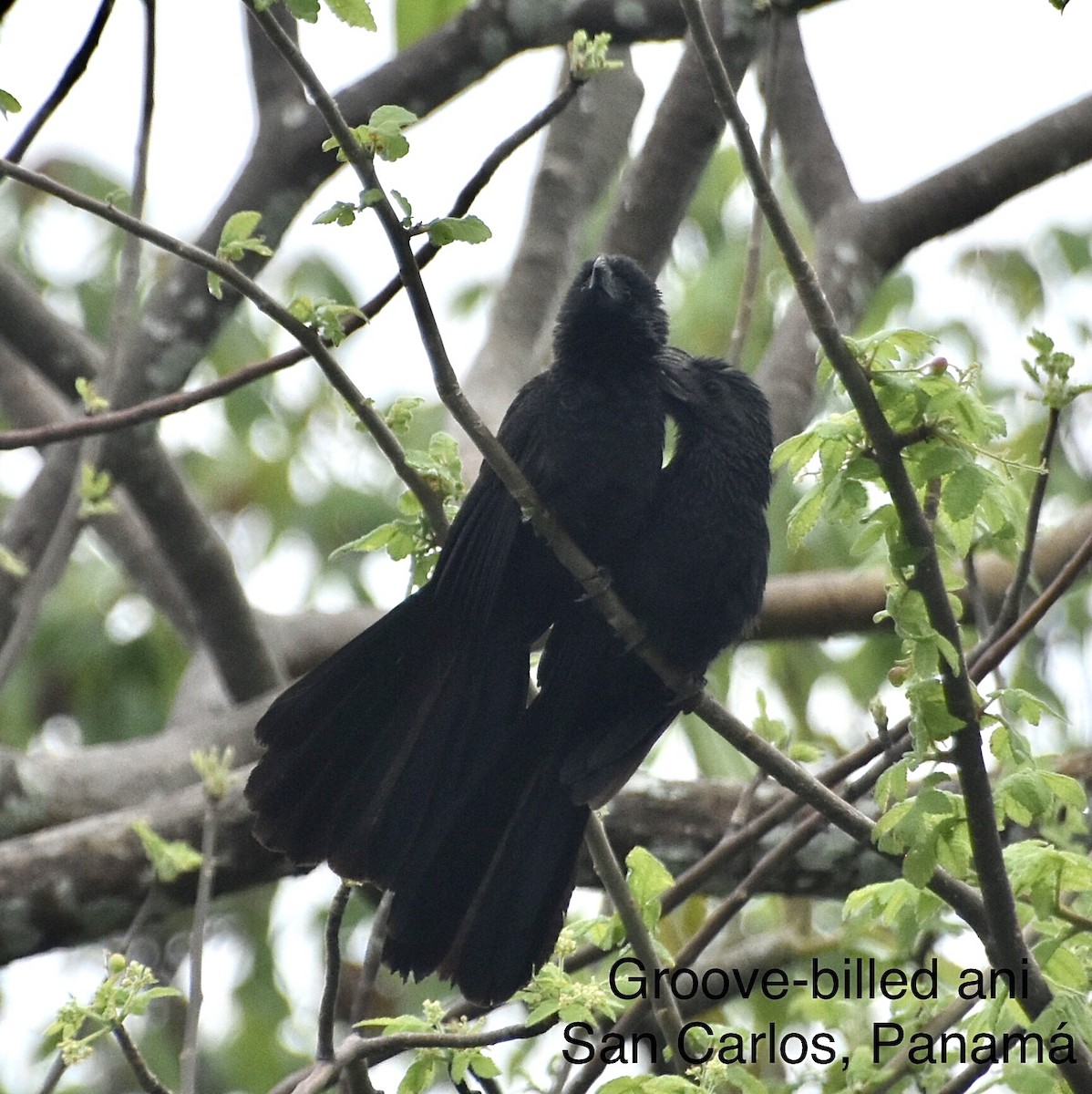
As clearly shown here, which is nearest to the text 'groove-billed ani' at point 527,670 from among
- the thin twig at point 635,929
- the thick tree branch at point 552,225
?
the thin twig at point 635,929

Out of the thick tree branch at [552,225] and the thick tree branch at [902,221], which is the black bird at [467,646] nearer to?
→ the thick tree branch at [902,221]

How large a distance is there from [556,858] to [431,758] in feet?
1.15

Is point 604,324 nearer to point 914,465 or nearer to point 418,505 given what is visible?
point 418,505

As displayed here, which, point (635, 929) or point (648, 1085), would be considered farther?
point (635, 929)

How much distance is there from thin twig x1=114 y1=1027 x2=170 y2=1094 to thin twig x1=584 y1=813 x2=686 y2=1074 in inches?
35.3

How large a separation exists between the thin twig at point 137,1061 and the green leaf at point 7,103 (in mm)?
1519

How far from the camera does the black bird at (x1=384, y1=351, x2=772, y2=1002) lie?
3178 mm

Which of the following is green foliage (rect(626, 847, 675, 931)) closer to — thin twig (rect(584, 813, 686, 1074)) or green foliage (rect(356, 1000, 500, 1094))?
thin twig (rect(584, 813, 686, 1074))

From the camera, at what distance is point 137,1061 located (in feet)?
8.60

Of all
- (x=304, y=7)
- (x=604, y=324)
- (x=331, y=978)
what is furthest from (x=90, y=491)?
(x=304, y=7)

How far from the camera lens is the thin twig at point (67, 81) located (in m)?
2.68

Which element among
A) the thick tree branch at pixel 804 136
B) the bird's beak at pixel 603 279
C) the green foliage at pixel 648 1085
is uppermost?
the thick tree branch at pixel 804 136

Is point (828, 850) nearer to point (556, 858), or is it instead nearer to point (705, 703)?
point (556, 858)

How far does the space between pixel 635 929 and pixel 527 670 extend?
68 centimetres
